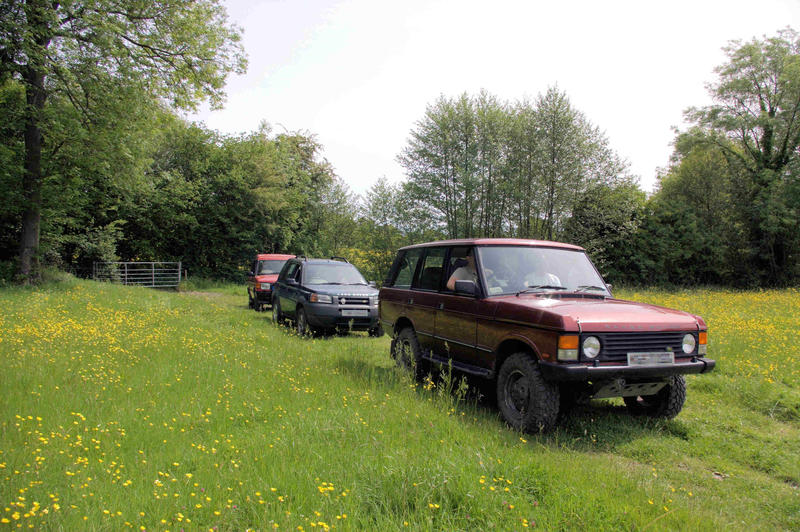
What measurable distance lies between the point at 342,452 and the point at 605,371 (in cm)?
243

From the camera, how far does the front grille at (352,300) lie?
10766mm

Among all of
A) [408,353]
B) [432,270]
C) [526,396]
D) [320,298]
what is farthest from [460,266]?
[320,298]

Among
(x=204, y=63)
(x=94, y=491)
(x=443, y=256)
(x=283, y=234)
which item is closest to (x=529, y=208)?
(x=283, y=234)

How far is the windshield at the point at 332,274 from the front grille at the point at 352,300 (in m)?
1.05

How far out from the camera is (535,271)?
579cm

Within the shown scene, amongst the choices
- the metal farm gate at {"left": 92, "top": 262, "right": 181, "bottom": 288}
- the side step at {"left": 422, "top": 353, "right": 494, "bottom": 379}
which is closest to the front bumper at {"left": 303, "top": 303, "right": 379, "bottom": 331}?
the side step at {"left": 422, "top": 353, "right": 494, "bottom": 379}

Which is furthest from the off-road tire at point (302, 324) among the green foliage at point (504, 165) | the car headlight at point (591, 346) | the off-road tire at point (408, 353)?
the green foliage at point (504, 165)

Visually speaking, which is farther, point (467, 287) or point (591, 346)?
point (467, 287)

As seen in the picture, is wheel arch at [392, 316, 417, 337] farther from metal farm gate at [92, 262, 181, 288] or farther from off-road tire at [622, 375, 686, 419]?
metal farm gate at [92, 262, 181, 288]

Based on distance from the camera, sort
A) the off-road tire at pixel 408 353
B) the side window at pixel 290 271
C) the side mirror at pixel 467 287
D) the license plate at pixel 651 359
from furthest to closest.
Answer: the side window at pixel 290 271 → the off-road tire at pixel 408 353 → the side mirror at pixel 467 287 → the license plate at pixel 651 359

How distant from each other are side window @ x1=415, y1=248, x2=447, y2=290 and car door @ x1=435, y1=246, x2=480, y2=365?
161mm

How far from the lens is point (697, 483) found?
3.86m

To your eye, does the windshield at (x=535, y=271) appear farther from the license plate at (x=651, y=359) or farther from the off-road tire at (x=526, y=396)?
the license plate at (x=651, y=359)

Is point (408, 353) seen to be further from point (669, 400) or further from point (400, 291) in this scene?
point (669, 400)
